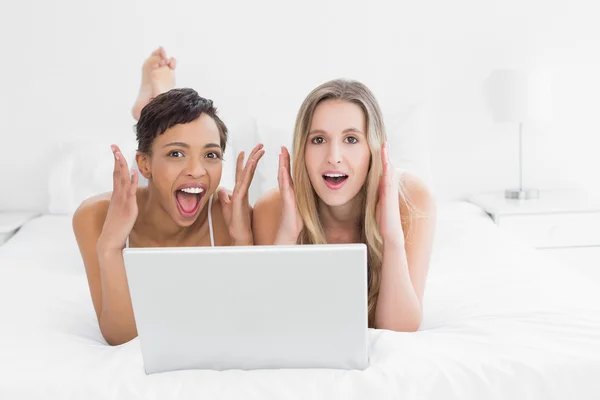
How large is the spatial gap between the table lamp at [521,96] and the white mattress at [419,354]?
1187mm

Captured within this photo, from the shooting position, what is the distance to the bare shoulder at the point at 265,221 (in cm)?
167

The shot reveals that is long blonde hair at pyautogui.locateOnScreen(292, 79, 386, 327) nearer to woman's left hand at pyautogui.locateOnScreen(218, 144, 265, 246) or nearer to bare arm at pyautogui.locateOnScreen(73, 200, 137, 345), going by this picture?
woman's left hand at pyautogui.locateOnScreen(218, 144, 265, 246)

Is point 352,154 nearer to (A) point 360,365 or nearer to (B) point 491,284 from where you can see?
(A) point 360,365

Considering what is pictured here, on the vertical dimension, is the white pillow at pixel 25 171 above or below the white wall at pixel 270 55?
below

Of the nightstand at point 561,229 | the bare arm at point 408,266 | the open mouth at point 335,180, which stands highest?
the open mouth at point 335,180

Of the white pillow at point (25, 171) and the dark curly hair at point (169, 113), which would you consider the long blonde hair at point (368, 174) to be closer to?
the dark curly hair at point (169, 113)

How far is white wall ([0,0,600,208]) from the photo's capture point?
3.20 meters

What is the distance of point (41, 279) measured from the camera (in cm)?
216

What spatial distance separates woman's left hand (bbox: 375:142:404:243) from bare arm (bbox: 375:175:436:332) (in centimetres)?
1

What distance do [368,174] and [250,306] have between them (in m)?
0.51

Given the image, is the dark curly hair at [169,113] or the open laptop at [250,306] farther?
the dark curly hair at [169,113]

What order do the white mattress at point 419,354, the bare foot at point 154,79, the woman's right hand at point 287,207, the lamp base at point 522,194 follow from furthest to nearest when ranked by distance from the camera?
the lamp base at point 522,194
the bare foot at point 154,79
the woman's right hand at point 287,207
the white mattress at point 419,354

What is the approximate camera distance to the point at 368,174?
159cm

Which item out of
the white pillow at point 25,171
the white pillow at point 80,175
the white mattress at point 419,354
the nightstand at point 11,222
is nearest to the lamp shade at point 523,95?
the white mattress at point 419,354
